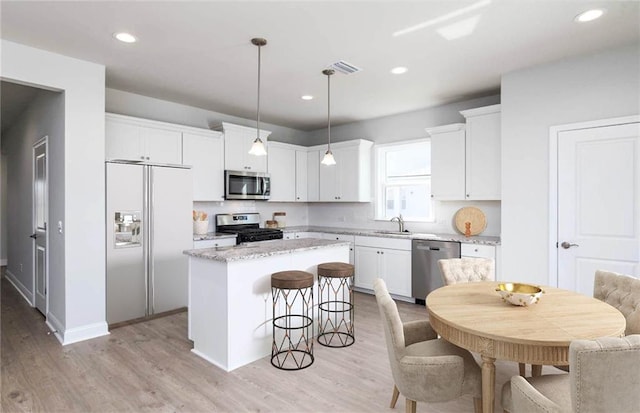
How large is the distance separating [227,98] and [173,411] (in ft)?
11.9

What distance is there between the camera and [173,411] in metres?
2.23

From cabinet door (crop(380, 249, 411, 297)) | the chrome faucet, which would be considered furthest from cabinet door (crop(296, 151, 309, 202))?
cabinet door (crop(380, 249, 411, 297))

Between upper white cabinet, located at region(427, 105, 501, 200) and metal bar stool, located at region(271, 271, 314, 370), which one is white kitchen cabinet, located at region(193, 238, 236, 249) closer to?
metal bar stool, located at region(271, 271, 314, 370)

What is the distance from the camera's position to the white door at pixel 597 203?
309cm

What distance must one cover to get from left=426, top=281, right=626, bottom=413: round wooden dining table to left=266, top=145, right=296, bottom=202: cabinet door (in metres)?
4.07

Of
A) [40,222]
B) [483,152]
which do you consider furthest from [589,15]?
[40,222]

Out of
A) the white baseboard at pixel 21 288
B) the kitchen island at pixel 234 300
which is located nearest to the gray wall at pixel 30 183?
the white baseboard at pixel 21 288

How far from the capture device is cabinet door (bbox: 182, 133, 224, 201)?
475 cm

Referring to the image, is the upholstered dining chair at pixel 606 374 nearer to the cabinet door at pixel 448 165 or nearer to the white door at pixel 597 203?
the white door at pixel 597 203

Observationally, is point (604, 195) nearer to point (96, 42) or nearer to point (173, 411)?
point (173, 411)

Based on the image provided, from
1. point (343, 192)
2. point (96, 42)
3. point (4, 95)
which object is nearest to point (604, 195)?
point (343, 192)

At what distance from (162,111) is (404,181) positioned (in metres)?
3.59

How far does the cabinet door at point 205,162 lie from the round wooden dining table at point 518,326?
363 centimetres

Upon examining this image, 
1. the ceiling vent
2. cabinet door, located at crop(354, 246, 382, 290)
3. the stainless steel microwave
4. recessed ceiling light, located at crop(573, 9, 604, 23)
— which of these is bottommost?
cabinet door, located at crop(354, 246, 382, 290)
